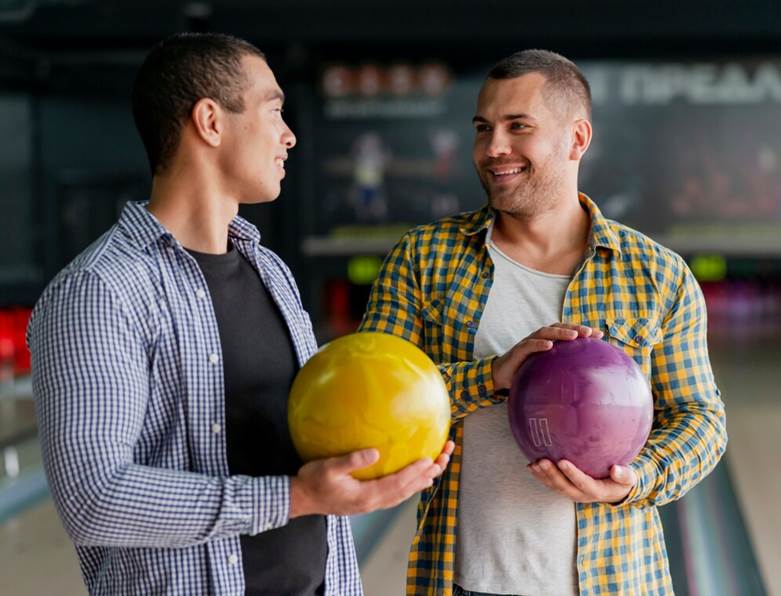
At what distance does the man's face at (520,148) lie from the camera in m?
1.82

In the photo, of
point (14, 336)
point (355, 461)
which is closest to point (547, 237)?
point (355, 461)

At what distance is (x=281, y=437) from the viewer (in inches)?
59.4

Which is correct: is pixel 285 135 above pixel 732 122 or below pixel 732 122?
below

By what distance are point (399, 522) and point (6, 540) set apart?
1.74 m

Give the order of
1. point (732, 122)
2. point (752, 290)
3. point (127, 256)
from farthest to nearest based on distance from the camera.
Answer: point (752, 290), point (732, 122), point (127, 256)

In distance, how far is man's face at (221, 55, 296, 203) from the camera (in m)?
1.51

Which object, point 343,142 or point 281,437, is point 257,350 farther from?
point 343,142

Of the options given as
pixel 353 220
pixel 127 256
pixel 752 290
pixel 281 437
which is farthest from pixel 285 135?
pixel 752 290

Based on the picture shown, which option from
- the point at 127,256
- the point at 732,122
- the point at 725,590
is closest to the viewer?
the point at 127,256

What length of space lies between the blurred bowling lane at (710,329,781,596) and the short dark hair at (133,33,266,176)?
3.00m

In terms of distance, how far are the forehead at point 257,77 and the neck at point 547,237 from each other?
1.80 ft

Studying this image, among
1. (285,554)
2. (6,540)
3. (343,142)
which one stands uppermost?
(343,142)

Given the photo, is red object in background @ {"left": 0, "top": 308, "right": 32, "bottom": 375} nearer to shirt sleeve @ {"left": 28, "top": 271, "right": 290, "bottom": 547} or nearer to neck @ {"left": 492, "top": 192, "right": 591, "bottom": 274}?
neck @ {"left": 492, "top": 192, "right": 591, "bottom": 274}

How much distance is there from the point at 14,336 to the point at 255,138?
8.40 meters
